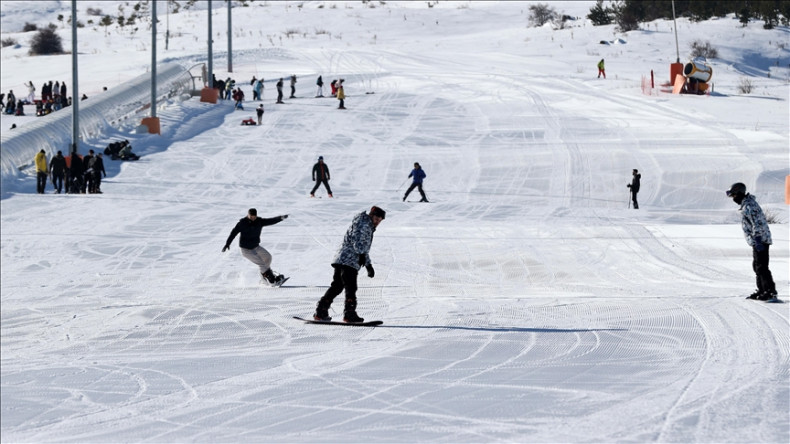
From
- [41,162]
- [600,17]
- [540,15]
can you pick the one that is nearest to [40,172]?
[41,162]

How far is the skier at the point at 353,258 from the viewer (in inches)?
433

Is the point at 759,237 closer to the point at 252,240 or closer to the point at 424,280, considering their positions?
the point at 424,280

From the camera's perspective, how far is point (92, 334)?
10602 millimetres

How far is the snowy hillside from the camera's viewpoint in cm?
795

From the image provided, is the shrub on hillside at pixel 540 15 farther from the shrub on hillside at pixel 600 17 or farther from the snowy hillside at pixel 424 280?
the snowy hillside at pixel 424 280

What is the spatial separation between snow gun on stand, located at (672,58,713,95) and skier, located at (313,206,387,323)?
35.4 m

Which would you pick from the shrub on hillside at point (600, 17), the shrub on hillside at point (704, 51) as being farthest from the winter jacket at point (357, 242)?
the shrub on hillside at point (600, 17)

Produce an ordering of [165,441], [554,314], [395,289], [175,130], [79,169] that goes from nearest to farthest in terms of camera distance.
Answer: [165,441] → [554,314] → [395,289] → [79,169] → [175,130]

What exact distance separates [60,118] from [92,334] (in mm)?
24165

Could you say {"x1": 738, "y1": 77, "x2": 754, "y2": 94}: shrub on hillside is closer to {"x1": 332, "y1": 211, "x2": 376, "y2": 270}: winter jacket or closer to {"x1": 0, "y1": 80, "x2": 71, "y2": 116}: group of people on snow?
{"x1": 0, "y1": 80, "x2": 71, "y2": 116}: group of people on snow

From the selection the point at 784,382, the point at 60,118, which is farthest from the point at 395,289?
the point at 60,118

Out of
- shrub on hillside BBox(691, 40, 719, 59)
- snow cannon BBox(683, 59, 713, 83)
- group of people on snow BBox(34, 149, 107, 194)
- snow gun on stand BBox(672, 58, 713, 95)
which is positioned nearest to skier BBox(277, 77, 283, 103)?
snow gun on stand BBox(672, 58, 713, 95)

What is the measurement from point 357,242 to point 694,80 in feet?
119

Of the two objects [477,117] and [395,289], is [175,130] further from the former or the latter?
[395,289]
